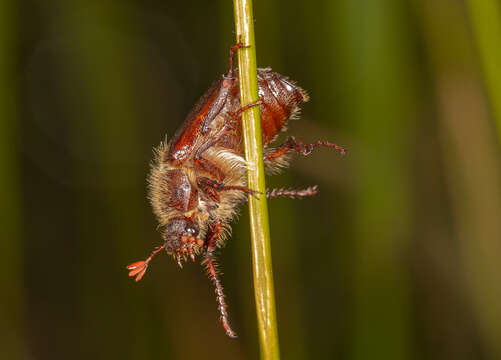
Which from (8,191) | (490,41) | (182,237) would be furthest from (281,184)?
(490,41)

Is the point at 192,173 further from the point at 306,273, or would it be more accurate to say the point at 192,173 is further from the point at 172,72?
the point at 172,72

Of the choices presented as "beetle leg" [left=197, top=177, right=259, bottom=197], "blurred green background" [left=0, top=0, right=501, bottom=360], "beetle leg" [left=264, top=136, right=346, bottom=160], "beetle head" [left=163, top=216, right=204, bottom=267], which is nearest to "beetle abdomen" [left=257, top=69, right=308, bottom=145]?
"beetle leg" [left=264, top=136, right=346, bottom=160]

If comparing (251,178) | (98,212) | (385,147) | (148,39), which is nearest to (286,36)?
(148,39)

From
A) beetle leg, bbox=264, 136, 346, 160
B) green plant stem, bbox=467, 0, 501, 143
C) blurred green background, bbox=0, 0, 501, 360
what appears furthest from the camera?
blurred green background, bbox=0, 0, 501, 360

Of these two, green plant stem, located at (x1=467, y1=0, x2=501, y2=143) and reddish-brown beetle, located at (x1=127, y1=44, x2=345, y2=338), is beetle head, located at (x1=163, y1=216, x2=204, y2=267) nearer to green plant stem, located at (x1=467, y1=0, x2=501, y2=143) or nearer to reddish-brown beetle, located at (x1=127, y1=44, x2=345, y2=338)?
reddish-brown beetle, located at (x1=127, y1=44, x2=345, y2=338)

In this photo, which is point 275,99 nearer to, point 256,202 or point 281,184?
point 256,202

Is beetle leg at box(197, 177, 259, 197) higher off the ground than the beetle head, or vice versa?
beetle leg at box(197, 177, 259, 197)

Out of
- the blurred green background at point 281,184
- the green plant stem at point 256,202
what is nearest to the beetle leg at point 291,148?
the blurred green background at point 281,184
